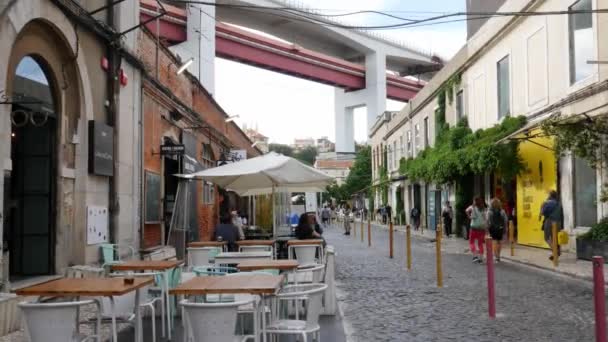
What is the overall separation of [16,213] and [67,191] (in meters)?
0.77

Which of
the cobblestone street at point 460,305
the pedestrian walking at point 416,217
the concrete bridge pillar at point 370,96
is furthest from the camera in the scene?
the concrete bridge pillar at point 370,96

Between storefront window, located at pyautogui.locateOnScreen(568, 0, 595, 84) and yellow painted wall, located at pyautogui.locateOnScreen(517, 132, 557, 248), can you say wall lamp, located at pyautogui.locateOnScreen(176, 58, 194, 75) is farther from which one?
yellow painted wall, located at pyautogui.locateOnScreen(517, 132, 557, 248)

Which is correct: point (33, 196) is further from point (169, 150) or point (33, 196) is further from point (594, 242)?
point (594, 242)

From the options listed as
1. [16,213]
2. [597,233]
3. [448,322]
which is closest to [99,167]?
[16,213]

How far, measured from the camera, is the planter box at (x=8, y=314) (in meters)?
6.44

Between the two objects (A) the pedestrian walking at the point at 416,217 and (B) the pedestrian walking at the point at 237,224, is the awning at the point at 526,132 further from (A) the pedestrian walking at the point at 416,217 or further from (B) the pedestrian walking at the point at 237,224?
(A) the pedestrian walking at the point at 416,217

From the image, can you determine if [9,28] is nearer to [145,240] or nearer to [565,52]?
[145,240]

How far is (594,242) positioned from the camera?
13.5 metres

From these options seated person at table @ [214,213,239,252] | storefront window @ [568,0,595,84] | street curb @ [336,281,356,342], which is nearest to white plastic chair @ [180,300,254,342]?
street curb @ [336,281,356,342]

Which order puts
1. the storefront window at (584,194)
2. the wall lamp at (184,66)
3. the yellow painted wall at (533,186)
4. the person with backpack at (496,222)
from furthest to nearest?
1. the yellow painted wall at (533,186)
2. the wall lamp at (184,66)
3. the storefront window at (584,194)
4. the person with backpack at (496,222)

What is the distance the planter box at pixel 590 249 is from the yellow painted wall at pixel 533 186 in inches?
117

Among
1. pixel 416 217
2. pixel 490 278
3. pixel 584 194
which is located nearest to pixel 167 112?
pixel 490 278

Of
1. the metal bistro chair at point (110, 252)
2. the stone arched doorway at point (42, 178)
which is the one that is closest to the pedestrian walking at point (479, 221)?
the metal bistro chair at point (110, 252)

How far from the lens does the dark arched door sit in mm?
8906
